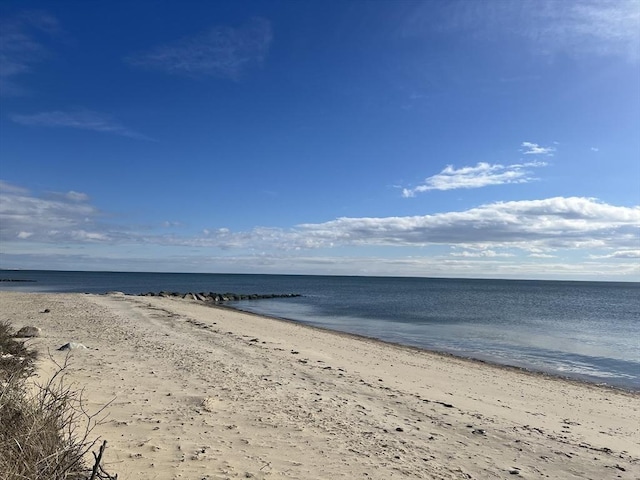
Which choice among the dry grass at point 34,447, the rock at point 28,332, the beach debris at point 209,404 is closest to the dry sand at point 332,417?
the beach debris at point 209,404

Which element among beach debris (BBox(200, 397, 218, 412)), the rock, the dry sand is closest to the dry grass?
the dry sand

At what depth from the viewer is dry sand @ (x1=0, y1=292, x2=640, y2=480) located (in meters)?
6.03

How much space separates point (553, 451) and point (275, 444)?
4480 mm

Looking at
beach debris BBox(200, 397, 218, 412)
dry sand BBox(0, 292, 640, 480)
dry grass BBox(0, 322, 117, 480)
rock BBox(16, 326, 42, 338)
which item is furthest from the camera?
rock BBox(16, 326, 42, 338)

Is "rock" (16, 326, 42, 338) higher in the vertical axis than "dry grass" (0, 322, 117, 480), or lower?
lower

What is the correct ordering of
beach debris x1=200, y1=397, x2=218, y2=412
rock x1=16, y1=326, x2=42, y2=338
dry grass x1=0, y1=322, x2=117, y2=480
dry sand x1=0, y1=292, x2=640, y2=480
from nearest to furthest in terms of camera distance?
dry grass x1=0, y1=322, x2=117, y2=480, dry sand x1=0, y1=292, x2=640, y2=480, beach debris x1=200, y1=397, x2=218, y2=412, rock x1=16, y1=326, x2=42, y2=338

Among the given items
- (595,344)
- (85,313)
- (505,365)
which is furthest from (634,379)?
(85,313)

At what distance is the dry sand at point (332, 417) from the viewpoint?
6.03 metres

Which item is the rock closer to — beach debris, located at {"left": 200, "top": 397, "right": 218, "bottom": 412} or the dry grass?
beach debris, located at {"left": 200, "top": 397, "right": 218, "bottom": 412}

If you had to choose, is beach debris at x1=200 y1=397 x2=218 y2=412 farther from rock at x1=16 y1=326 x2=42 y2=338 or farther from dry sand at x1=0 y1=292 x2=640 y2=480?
rock at x1=16 y1=326 x2=42 y2=338

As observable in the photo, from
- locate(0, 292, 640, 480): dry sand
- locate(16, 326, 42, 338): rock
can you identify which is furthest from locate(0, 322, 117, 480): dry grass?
locate(16, 326, 42, 338): rock

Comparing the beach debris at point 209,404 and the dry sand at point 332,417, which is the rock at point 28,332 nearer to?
the dry sand at point 332,417

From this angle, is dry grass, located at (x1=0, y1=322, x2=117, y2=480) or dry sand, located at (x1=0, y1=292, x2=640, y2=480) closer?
dry grass, located at (x1=0, y1=322, x2=117, y2=480)

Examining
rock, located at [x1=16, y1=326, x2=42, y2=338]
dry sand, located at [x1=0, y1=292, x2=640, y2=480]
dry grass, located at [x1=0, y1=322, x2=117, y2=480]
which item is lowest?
dry sand, located at [x1=0, y1=292, x2=640, y2=480]
